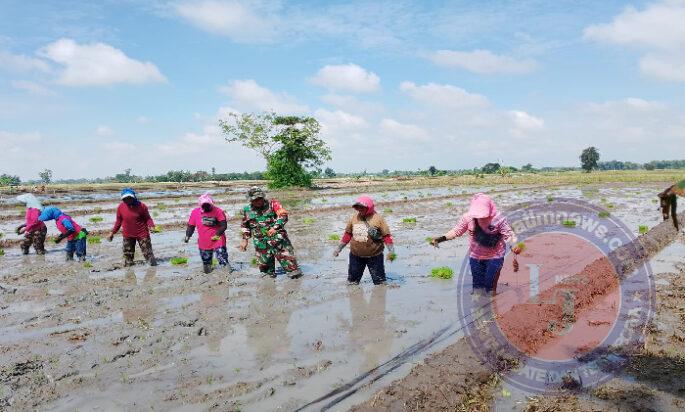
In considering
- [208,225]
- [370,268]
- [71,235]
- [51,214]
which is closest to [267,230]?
[208,225]

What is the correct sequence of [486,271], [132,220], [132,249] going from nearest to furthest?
[486,271], [132,220], [132,249]

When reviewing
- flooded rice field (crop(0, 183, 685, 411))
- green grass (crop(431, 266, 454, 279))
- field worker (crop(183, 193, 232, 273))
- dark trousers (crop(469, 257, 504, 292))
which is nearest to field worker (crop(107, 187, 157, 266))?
flooded rice field (crop(0, 183, 685, 411))

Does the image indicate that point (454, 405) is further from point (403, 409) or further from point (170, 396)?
point (170, 396)

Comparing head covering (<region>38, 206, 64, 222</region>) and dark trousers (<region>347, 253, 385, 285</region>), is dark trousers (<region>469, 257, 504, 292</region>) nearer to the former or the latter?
dark trousers (<region>347, 253, 385, 285</region>)

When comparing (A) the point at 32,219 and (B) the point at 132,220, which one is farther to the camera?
(A) the point at 32,219

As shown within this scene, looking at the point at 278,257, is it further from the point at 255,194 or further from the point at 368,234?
the point at 368,234

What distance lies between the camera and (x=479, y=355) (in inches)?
205

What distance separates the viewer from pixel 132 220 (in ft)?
34.4

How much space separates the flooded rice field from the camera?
455 centimetres

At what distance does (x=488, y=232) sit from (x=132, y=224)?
7.88 metres

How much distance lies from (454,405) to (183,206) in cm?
2716

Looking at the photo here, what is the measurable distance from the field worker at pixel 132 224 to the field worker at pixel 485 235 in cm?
705

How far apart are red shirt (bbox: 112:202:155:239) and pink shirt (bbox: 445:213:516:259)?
7112 millimetres

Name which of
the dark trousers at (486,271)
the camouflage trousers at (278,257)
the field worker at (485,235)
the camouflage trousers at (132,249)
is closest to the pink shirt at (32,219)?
the camouflage trousers at (132,249)
